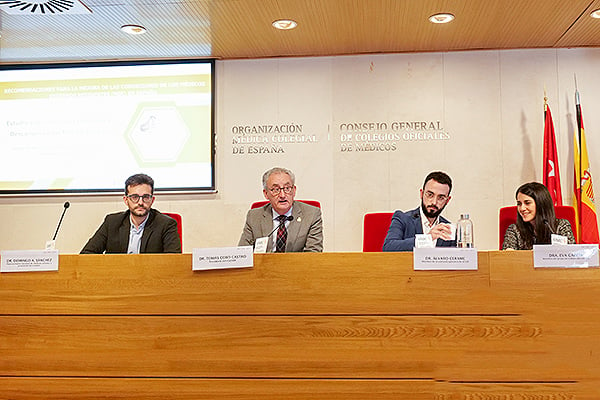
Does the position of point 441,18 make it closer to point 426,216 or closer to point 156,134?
point 426,216

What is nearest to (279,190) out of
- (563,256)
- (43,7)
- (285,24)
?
(285,24)

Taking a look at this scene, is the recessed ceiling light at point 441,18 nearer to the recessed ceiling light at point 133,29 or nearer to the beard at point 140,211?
the recessed ceiling light at point 133,29

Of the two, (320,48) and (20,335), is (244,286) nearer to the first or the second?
(20,335)

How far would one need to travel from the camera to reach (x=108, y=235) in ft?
12.0

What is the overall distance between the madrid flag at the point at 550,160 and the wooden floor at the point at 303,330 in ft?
8.37

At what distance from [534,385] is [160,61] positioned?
3.87 metres

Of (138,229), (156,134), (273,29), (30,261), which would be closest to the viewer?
(30,261)

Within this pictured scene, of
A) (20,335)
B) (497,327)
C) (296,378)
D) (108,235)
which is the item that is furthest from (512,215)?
(20,335)

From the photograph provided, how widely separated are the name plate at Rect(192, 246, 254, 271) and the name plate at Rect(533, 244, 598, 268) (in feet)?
3.23

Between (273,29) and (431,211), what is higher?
(273,29)

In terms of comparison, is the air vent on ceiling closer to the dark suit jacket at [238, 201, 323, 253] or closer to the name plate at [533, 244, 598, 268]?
the dark suit jacket at [238, 201, 323, 253]

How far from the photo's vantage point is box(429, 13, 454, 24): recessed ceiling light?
4.23 m

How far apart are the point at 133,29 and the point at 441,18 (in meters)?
2.06

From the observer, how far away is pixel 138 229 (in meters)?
3.65
